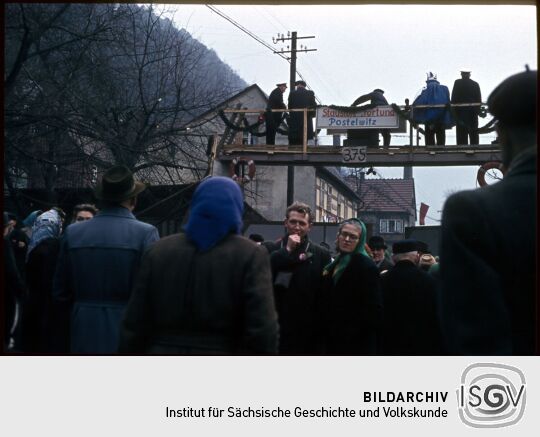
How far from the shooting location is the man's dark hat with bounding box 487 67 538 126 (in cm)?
234

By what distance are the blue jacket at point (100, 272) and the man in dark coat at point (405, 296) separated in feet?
5.98

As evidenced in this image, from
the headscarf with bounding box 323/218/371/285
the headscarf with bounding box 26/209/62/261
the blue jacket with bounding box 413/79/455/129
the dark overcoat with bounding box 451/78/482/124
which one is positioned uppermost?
the blue jacket with bounding box 413/79/455/129

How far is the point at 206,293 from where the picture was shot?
3.11 metres

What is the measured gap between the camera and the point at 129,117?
1328cm

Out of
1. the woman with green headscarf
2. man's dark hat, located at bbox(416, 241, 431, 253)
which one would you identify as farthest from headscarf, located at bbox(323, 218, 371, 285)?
man's dark hat, located at bbox(416, 241, 431, 253)

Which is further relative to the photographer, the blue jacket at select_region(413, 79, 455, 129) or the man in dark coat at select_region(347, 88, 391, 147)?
the man in dark coat at select_region(347, 88, 391, 147)

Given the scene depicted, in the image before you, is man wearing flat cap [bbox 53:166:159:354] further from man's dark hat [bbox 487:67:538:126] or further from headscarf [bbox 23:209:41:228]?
headscarf [bbox 23:209:41:228]

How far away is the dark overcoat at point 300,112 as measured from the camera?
1439cm

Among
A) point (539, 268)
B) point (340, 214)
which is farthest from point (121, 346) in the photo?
point (340, 214)

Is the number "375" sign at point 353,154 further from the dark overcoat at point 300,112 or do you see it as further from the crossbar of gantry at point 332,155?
the dark overcoat at point 300,112

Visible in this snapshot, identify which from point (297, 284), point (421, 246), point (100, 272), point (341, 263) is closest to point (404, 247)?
point (341, 263)

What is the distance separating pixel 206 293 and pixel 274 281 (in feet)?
6.31
